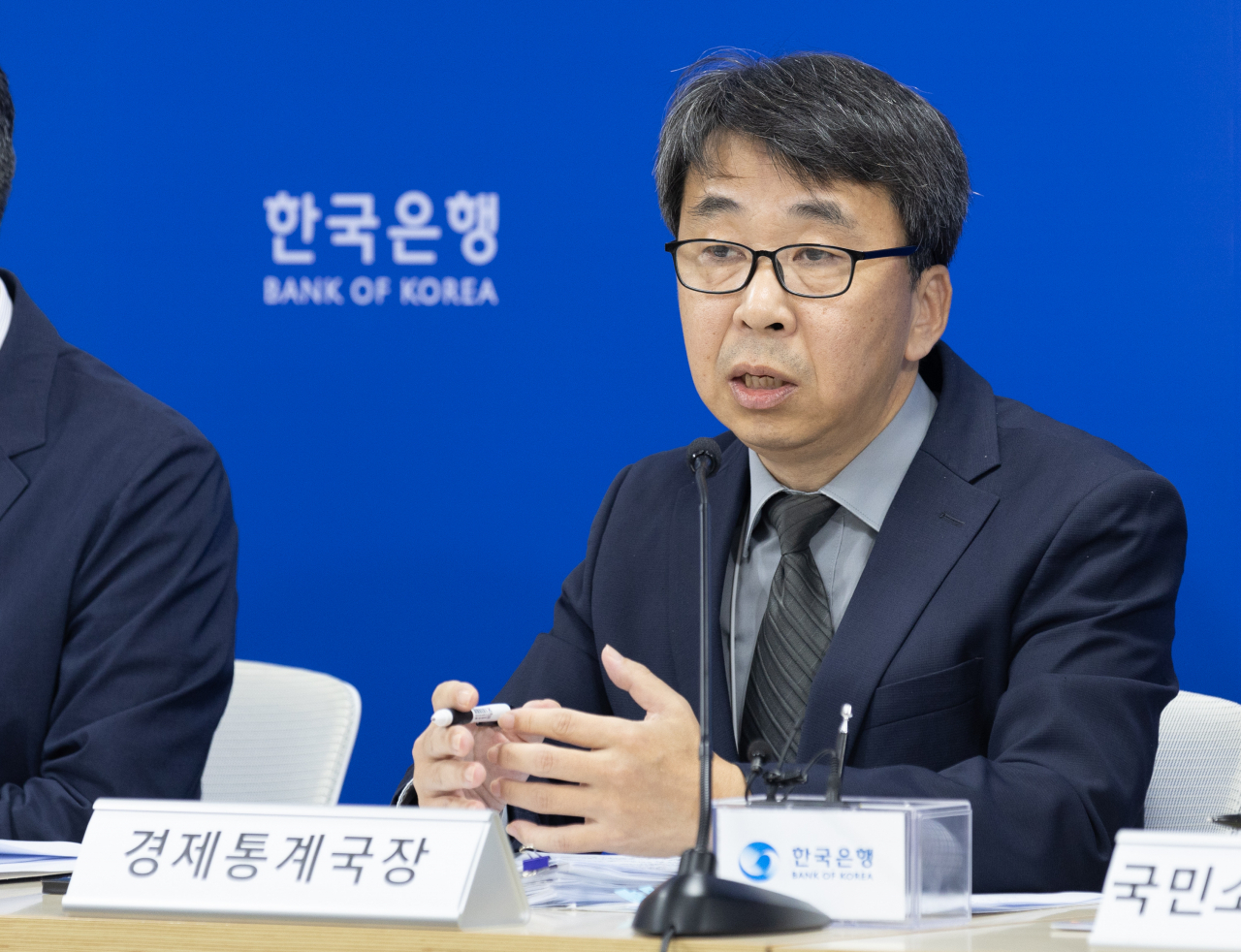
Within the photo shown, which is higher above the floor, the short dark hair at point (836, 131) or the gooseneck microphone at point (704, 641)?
the short dark hair at point (836, 131)

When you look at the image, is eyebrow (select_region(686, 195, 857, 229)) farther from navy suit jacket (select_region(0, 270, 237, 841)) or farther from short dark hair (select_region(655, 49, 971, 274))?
navy suit jacket (select_region(0, 270, 237, 841))

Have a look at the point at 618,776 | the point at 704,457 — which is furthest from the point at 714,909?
the point at 704,457

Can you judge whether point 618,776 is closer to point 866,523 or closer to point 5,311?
point 866,523

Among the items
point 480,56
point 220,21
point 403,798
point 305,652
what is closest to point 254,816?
point 403,798

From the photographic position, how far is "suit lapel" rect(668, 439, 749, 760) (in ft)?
5.38

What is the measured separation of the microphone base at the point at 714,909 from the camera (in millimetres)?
876

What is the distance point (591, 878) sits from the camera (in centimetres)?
117

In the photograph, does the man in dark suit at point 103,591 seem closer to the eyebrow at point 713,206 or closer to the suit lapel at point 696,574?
the suit lapel at point 696,574

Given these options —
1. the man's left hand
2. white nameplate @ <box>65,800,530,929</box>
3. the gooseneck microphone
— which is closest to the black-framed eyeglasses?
the gooseneck microphone

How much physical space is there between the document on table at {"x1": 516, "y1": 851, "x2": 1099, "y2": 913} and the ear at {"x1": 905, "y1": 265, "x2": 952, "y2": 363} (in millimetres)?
759

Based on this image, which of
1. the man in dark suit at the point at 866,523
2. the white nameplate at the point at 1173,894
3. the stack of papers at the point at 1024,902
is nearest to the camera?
the white nameplate at the point at 1173,894

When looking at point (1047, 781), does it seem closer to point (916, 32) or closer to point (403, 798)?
point (403, 798)

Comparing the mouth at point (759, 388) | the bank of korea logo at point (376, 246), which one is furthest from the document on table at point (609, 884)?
the bank of korea logo at point (376, 246)

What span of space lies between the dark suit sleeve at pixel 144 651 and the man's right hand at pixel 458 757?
52cm
